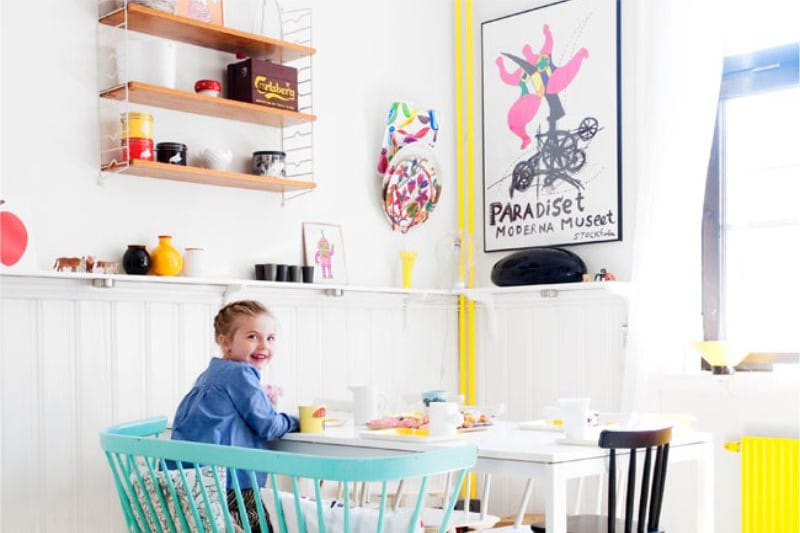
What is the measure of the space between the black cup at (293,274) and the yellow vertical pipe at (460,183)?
3.18 ft

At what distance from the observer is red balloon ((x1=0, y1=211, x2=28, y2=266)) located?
322 centimetres

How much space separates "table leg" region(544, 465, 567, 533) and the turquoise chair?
21 cm

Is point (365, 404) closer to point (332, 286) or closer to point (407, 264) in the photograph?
point (332, 286)

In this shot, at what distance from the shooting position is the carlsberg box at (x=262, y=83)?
387 cm

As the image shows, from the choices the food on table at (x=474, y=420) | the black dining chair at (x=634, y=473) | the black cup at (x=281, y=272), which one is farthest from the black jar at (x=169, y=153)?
the black dining chair at (x=634, y=473)

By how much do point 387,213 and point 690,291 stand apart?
4.49ft

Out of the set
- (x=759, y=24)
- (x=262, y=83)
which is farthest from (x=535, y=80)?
(x=262, y=83)

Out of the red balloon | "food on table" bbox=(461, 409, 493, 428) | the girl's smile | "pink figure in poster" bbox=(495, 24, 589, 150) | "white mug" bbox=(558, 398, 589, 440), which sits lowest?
"food on table" bbox=(461, 409, 493, 428)

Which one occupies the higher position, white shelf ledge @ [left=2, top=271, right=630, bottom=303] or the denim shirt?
white shelf ledge @ [left=2, top=271, right=630, bottom=303]

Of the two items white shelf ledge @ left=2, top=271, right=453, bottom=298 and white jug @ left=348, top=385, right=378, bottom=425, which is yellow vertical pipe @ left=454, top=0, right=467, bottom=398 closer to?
white shelf ledge @ left=2, top=271, right=453, bottom=298

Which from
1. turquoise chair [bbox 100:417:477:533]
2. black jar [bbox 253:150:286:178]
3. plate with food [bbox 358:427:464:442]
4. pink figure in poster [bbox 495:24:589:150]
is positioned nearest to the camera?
turquoise chair [bbox 100:417:477:533]

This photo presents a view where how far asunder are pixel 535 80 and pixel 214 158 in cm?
164

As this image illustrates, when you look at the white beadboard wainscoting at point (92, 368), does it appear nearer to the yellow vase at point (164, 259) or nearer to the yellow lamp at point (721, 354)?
the yellow vase at point (164, 259)

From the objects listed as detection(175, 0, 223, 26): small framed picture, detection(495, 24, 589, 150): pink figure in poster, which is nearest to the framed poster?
detection(495, 24, 589, 150): pink figure in poster
